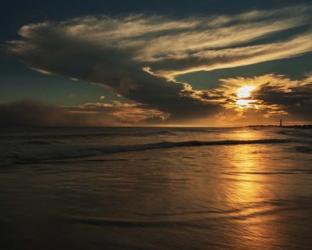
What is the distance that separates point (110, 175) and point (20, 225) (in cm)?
533

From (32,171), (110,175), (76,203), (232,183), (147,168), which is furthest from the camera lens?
(147,168)

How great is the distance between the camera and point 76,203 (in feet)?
21.4

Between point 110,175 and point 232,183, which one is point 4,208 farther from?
point 232,183

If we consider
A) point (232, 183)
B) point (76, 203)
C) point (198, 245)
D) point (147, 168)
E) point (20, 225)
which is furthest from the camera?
point (147, 168)

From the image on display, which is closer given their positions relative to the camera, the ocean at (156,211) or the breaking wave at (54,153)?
the ocean at (156,211)

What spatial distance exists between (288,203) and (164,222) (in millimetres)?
2601

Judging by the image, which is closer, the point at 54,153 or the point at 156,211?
the point at 156,211

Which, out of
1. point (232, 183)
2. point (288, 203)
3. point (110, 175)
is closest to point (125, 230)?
point (288, 203)

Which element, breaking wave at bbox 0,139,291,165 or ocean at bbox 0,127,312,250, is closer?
ocean at bbox 0,127,312,250

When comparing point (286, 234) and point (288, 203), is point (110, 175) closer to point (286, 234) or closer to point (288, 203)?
point (288, 203)

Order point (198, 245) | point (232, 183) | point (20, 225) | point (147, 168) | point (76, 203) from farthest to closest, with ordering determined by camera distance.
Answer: point (147, 168) → point (232, 183) → point (76, 203) → point (20, 225) → point (198, 245)

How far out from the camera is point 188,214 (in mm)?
5734

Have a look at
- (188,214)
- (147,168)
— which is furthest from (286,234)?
(147,168)

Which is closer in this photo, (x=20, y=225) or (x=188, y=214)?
(x=20, y=225)
